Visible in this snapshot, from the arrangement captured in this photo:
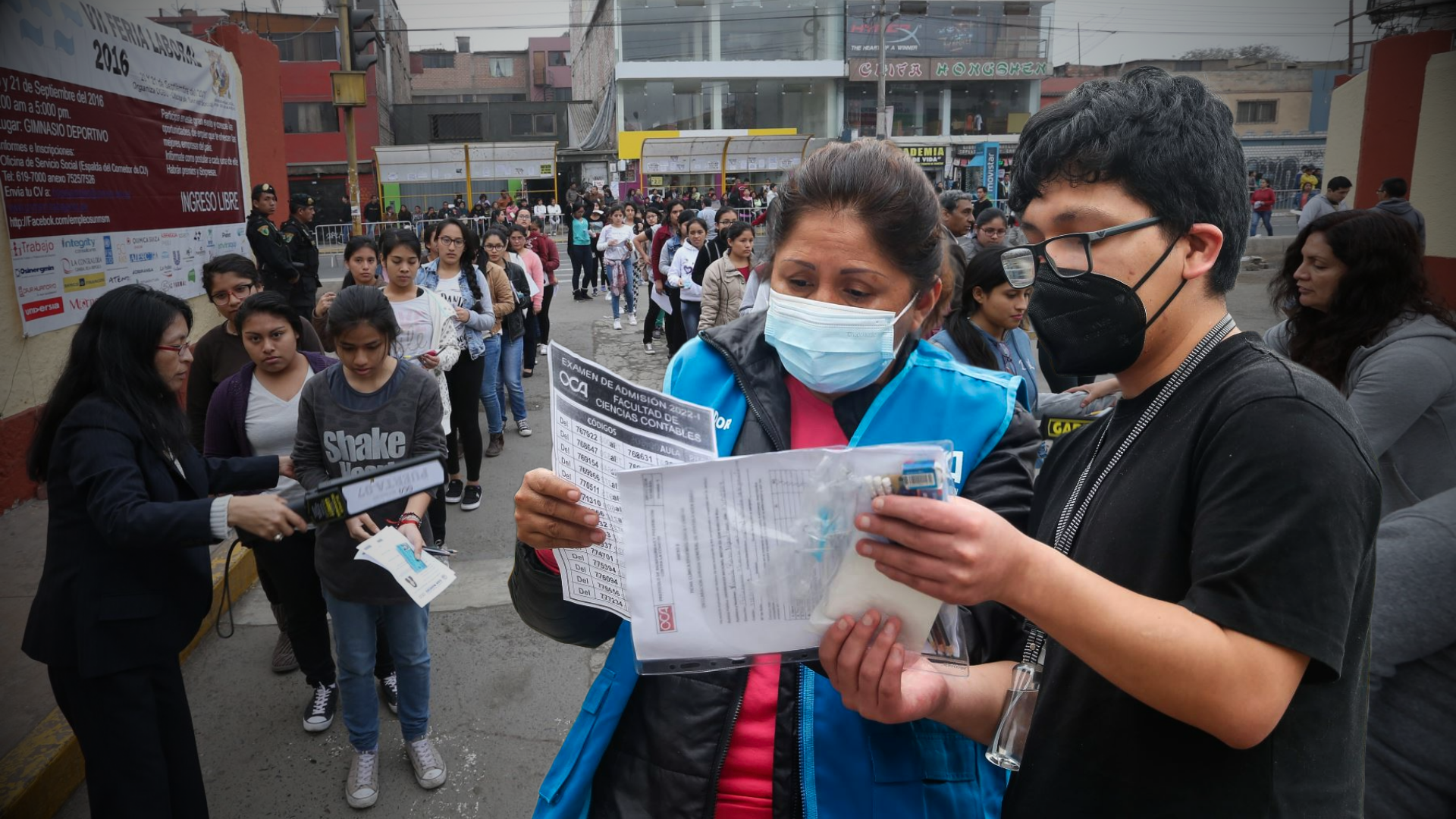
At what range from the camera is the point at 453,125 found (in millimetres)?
47312

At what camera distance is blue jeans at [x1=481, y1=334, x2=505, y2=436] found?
7.23 metres

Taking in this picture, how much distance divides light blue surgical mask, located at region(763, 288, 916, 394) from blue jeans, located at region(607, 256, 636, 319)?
12.3 m

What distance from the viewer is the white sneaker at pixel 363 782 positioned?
3320mm

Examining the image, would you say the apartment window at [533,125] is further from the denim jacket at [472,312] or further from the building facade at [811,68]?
the denim jacket at [472,312]

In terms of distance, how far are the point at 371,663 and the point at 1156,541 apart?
121 inches

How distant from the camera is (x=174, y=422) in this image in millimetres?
2881

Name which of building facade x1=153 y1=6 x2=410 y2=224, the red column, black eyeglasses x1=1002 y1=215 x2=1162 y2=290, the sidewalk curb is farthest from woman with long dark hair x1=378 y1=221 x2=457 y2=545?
building facade x1=153 y1=6 x2=410 y2=224

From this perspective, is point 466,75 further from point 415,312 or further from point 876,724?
point 876,724

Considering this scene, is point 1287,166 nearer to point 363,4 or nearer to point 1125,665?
point 363,4

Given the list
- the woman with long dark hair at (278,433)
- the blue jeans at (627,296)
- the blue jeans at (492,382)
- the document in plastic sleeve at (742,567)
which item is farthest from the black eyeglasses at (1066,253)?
the blue jeans at (627,296)

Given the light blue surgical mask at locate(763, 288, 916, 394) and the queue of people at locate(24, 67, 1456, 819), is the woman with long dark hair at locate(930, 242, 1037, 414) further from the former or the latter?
the light blue surgical mask at locate(763, 288, 916, 394)

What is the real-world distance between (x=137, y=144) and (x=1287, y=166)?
48.8 meters

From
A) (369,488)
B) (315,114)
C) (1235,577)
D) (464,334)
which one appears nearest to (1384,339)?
(1235,577)

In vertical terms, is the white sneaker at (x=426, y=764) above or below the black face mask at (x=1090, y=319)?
below
